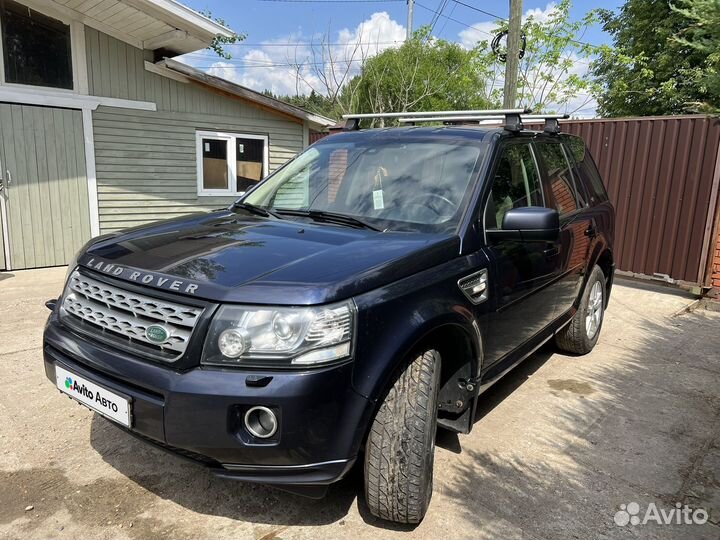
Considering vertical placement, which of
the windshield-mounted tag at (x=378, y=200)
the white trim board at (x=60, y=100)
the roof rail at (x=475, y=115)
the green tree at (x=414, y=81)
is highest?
the green tree at (x=414, y=81)

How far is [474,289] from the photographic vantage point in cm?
271

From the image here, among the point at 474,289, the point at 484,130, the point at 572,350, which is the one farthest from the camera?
the point at 572,350

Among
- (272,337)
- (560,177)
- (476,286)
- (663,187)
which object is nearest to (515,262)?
(476,286)

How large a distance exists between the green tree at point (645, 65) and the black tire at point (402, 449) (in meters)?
19.1

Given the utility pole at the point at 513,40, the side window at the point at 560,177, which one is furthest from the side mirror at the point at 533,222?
the utility pole at the point at 513,40

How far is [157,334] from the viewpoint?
2.10 m

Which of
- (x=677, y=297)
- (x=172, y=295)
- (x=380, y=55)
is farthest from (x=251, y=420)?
(x=380, y=55)

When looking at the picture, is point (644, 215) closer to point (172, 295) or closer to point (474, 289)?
point (474, 289)

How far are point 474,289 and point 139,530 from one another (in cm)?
192

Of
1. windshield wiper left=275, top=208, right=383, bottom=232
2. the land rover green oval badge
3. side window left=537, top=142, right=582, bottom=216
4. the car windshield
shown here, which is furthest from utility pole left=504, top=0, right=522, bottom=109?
the land rover green oval badge

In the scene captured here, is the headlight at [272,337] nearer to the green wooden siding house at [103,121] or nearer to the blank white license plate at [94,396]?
the blank white license plate at [94,396]

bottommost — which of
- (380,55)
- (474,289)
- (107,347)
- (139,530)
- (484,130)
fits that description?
(139,530)

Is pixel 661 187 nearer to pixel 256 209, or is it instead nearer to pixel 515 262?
pixel 515 262

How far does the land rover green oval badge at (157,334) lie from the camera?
2082 mm
